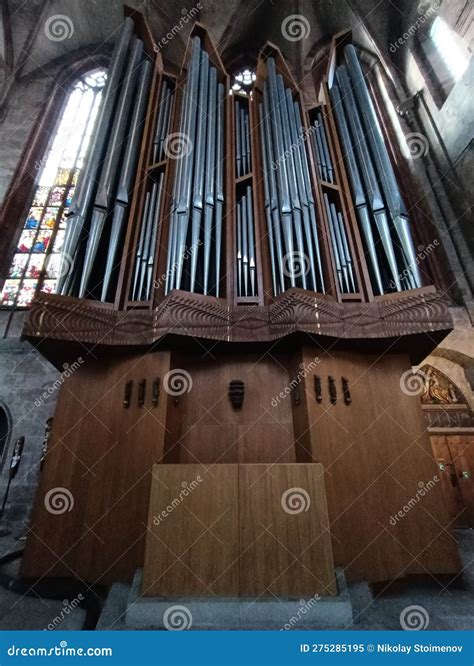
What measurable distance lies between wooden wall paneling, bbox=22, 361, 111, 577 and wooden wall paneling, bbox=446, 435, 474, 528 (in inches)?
235

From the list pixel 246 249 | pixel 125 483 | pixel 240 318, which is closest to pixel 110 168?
pixel 246 249

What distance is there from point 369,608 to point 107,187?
579 centimetres

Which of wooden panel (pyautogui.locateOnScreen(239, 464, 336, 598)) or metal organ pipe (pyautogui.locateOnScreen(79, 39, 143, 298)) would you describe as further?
Answer: metal organ pipe (pyautogui.locateOnScreen(79, 39, 143, 298))

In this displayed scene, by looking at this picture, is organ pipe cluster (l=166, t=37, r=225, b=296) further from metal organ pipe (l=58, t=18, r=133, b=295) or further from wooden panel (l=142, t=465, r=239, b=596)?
wooden panel (l=142, t=465, r=239, b=596)

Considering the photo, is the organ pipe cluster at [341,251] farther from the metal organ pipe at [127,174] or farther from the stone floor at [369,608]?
the stone floor at [369,608]

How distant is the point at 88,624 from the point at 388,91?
12917mm

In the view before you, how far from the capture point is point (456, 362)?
6895 millimetres

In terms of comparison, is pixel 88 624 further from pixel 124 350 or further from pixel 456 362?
pixel 456 362

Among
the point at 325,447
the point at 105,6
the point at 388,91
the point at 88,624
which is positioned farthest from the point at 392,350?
the point at 105,6

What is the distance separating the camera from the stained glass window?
782 centimetres

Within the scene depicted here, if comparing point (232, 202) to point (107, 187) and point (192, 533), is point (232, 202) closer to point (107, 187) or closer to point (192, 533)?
point (107, 187)

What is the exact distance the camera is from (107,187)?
5.18 m

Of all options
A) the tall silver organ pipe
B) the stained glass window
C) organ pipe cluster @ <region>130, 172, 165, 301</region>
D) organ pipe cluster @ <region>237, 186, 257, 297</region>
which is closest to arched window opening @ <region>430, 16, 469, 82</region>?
the tall silver organ pipe

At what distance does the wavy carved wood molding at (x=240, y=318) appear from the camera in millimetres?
3896
